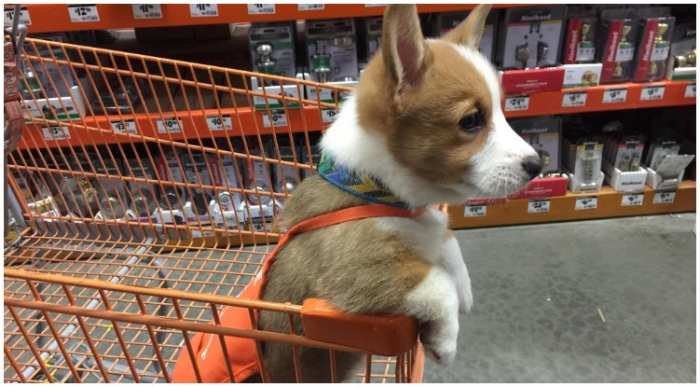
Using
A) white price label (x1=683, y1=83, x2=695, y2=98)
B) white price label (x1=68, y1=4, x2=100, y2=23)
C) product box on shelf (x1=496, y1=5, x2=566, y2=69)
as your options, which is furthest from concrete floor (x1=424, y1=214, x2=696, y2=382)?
white price label (x1=68, y1=4, x2=100, y2=23)

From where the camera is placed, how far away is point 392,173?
705 millimetres

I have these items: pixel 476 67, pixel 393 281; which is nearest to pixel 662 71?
pixel 476 67

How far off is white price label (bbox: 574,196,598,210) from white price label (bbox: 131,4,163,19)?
1619mm

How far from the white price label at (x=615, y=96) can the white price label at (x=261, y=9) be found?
1.15 meters

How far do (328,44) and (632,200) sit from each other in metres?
1.33

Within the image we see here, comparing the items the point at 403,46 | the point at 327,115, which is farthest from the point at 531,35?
the point at 403,46

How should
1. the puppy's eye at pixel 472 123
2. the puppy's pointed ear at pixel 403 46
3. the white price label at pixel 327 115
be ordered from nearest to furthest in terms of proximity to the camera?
the puppy's pointed ear at pixel 403 46, the puppy's eye at pixel 472 123, the white price label at pixel 327 115

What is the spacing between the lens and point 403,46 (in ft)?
1.97

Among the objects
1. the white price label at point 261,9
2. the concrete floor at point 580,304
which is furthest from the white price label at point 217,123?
the concrete floor at point 580,304

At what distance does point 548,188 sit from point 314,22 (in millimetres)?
1060

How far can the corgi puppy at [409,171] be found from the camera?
2.02ft

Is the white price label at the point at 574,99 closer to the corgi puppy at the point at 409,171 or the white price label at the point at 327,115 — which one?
the white price label at the point at 327,115

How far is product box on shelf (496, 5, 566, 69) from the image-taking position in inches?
62.0

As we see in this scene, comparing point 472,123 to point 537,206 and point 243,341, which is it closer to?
point 243,341
